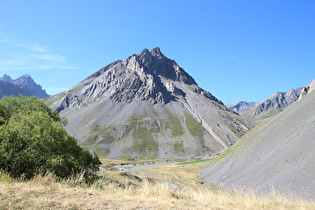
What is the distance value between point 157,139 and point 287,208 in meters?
192

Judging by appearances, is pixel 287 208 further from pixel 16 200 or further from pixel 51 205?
pixel 16 200

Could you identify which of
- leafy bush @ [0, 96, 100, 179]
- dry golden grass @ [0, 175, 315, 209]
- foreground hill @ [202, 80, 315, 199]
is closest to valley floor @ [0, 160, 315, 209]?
dry golden grass @ [0, 175, 315, 209]

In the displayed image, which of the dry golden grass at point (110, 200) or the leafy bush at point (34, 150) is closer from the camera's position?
the dry golden grass at point (110, 200)

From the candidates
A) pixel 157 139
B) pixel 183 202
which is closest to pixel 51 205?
pixel 183 202

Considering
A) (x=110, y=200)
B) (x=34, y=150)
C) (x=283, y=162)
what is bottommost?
(x=283, y=162)

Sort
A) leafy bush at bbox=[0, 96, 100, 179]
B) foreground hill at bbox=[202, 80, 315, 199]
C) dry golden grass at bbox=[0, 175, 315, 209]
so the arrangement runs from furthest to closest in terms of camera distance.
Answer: foreground hill at bbox=[202, 80, 315, 199] → leafy bush at bbox=[0, 96, 100, 179] → dry golden grass at bbox=[0, 175, 315, 209]

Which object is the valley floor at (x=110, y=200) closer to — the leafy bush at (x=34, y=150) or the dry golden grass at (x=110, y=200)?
the dry golden grass at (x=110, y=200)

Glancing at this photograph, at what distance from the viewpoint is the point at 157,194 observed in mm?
10562

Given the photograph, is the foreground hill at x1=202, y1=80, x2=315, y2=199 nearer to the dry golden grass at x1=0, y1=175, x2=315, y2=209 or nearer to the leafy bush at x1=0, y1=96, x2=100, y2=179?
the dry golden grass at x1=0, y1=175, x2=315, y2=209

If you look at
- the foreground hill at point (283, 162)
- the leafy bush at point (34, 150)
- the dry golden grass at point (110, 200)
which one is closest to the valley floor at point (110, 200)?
the dry golden grass at point (110, 200)

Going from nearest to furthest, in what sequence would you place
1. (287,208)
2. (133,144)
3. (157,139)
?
(287,208) < (133,144) < (157,139)

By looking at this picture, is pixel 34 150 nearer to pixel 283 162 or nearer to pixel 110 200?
pixel 110 200

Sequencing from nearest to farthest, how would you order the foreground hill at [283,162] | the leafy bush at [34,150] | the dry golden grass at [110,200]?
the dry golden grass at [110,200]
the leafy bush at [34,150]
the foreground hill at [283,162]

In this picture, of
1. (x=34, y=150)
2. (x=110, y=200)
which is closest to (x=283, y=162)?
(x=110, y=200)
